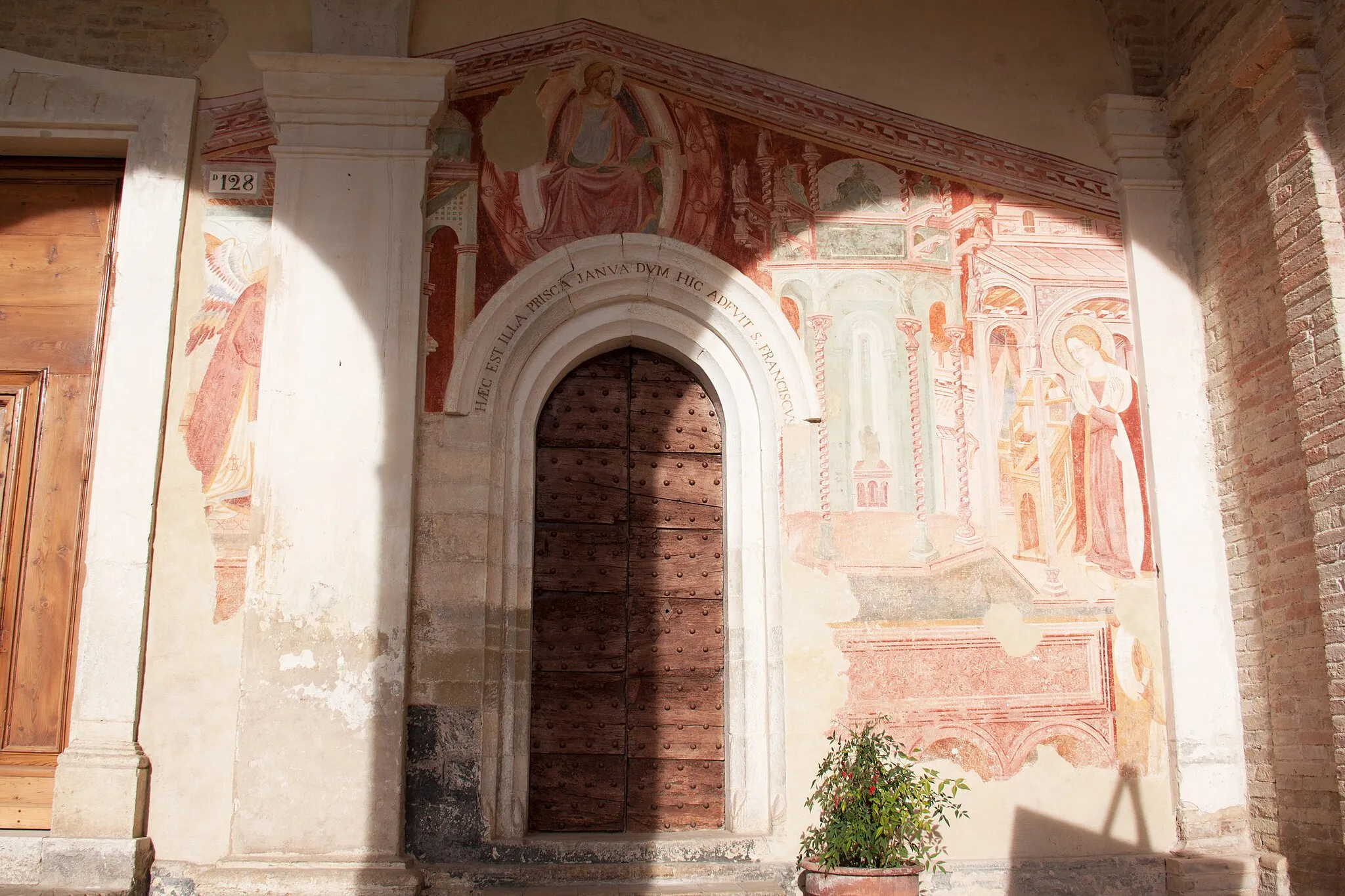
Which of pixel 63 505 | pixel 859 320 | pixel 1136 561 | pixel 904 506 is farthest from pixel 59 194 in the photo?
pixel 1136 561

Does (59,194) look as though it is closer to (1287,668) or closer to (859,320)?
(859,320)

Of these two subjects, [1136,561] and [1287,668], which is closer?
[1287,668]

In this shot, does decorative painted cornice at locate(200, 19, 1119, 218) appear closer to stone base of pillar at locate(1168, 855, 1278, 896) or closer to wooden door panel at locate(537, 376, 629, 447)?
wooden door panel at locate(537, 376, 629, 447)

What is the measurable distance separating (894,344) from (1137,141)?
186cm

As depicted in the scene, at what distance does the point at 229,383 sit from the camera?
6.79 meters

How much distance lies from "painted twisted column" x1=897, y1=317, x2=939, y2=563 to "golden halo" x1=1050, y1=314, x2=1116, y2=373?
78 centimetres

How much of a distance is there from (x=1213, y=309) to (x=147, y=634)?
579 cm

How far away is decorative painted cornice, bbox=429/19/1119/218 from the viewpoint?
737cm

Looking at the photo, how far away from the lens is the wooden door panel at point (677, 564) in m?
7.00

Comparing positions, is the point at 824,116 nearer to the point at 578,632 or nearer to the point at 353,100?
the point at 353,100

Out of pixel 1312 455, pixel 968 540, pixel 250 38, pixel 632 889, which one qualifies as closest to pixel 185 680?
pixel 632 889

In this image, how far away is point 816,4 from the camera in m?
7.59

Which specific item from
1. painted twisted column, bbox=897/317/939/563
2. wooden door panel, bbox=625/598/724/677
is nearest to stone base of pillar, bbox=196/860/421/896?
wooden door panel, bbox=625/598/724/677

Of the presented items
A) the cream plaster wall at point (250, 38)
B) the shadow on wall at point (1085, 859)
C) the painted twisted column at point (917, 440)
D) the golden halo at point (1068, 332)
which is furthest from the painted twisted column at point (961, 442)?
the cream plaster wall at point (250, 38)
